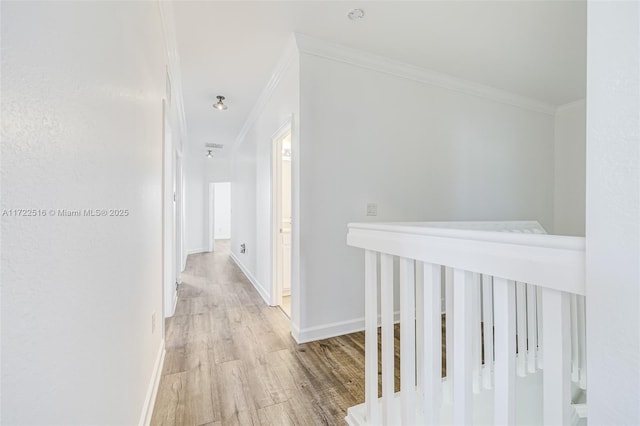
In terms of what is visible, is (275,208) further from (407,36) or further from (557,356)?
(557,356)

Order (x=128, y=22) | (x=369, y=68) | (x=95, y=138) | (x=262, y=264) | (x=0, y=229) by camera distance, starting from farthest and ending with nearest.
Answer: (x=262, y=264) < (x=369, y=68) < (x=128, y=22) < (x=95, y=138) < (x=0, y=229)

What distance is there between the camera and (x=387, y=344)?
47.5 inches

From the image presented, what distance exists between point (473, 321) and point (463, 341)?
8.3 inches

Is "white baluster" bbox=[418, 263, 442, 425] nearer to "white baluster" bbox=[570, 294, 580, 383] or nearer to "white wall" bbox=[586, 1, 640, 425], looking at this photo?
"white wall" bbox=[586, 1, 640, 425]

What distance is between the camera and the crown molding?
2.49 metres

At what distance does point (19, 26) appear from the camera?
0.53 metres

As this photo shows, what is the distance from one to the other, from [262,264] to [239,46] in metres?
2.45

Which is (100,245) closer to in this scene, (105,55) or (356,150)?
(105,55)

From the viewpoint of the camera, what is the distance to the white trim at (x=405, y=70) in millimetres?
2404

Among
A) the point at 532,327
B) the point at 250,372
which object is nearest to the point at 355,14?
the point at 532,327

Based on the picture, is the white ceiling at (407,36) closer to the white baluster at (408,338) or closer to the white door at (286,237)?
the white door at (286,237)

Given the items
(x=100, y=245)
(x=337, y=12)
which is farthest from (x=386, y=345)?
(x=337, y=12)

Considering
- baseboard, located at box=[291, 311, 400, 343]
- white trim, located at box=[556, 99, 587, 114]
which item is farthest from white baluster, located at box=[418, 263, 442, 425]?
white trim, located at box=[556, 99, 587, 114]

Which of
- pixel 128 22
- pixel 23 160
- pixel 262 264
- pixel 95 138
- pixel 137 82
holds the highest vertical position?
pixel 128 22
